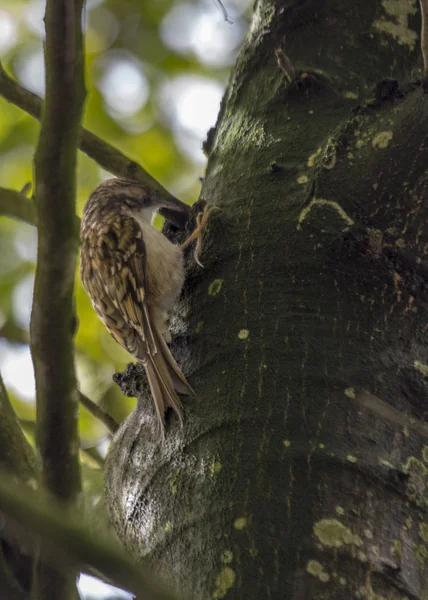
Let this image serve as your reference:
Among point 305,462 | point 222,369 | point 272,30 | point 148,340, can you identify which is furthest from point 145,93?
point 305,462

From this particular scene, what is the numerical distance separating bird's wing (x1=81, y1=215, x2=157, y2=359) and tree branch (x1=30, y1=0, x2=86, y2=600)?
31.3 inches

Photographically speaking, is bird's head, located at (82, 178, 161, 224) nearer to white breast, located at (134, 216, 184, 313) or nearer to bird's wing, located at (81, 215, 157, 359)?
bird's wing, located at (81, 215, 157, 359)

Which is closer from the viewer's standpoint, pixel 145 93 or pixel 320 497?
pixel 320 497

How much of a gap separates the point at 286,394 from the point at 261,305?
9.6 inches

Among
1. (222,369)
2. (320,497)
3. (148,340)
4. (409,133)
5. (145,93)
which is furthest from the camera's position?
(145,93)

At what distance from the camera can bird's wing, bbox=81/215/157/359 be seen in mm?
2811

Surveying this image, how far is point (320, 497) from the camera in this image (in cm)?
146

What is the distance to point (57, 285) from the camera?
1.79 metres

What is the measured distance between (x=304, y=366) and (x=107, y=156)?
43.2 inches

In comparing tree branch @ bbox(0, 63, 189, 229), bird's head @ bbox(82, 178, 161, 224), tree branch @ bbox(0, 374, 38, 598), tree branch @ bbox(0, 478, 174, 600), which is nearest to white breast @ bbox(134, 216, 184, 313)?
tree branch @ bbox(0, 63, 189, 229)

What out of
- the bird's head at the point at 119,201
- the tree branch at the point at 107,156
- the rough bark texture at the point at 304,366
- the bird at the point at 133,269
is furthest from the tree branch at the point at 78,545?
the bird's head at the point at 119,201

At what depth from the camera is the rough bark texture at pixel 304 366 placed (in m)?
1.42

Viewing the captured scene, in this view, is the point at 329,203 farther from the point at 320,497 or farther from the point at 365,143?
the point at 320,497

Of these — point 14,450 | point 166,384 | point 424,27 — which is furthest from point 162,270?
point 424,27
